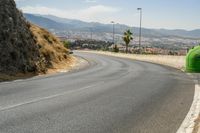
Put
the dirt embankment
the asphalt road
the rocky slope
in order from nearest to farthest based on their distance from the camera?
1. the asphalt road
2. the dirt embankment
3. the rocky slope

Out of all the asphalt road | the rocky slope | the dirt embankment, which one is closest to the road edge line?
the asphalt road

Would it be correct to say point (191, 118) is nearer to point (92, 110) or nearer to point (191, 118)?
point (191, 118)

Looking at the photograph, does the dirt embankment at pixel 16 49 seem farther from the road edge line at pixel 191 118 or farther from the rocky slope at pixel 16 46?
the road edge line at pixel 191 118

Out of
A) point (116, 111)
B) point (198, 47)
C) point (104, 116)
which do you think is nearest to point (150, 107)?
point (116, 111)

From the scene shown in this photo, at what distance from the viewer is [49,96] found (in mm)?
15328

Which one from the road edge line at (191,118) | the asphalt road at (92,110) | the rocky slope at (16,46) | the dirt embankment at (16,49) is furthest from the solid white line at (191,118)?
the rocky slope at (16,46)

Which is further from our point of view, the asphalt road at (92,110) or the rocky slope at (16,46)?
the rocky slope at (16,46)

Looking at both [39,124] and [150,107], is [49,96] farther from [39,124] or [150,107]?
[39,124]

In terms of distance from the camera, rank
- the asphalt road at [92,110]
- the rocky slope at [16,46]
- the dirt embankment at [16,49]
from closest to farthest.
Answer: the asphalt road at [92,110] < the dirt embankment at [16,49] < the rocky slope at [16,46]

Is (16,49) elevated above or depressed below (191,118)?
above

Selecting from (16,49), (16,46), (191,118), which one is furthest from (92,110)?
(16,46)

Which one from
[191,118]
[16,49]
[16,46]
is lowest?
[191,118]

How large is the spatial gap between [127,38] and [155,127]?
413 ft

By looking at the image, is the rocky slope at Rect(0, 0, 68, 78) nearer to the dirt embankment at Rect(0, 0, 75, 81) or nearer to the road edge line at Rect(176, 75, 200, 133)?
the dirt embankment at Rect(0, 0, 75, 81)
